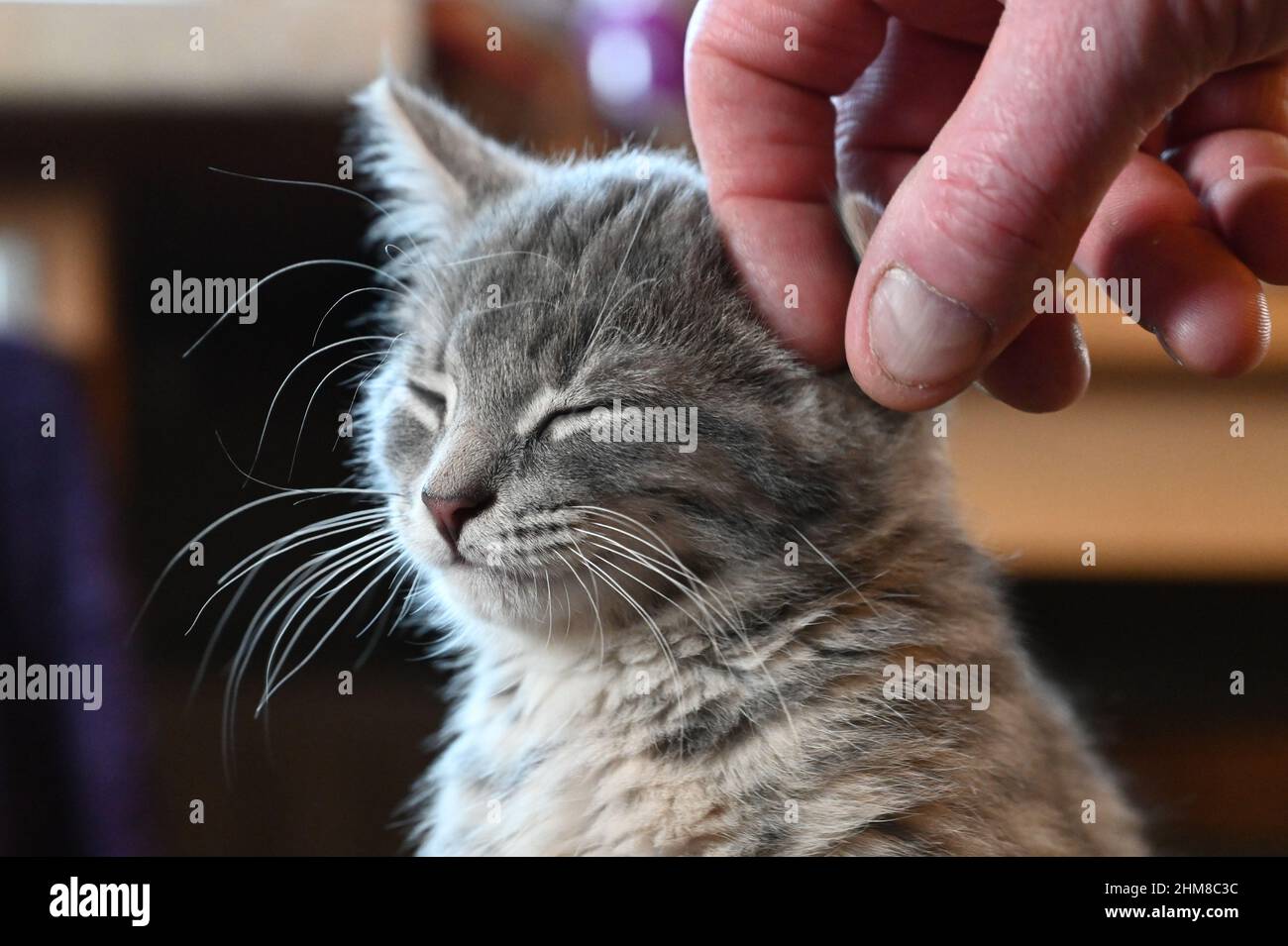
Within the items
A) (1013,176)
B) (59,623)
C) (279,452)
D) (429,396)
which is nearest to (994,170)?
(1013,176)

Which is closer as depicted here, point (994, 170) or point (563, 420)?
point (994, 170)

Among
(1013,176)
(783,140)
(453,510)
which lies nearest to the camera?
(1013,176)

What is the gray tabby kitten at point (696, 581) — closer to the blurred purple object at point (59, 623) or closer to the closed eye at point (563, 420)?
the closed eye at point (563, 420)

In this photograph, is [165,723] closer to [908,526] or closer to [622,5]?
[908,526]

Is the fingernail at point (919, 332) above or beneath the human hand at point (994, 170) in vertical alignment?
beneath

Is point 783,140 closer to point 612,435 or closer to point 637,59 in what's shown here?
point 612,435

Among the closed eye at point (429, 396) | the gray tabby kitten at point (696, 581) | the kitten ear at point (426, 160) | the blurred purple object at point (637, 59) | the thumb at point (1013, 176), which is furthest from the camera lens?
the blurred purple object at point (637, 59)

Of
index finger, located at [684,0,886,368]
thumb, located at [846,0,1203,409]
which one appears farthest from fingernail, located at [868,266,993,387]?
index finger, located at [684,0,886,368]

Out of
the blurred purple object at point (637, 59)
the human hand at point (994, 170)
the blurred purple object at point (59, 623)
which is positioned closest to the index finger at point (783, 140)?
the human hand at point (994, 170)
